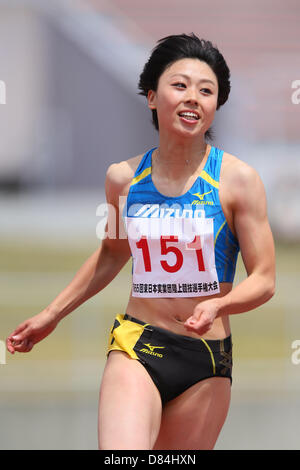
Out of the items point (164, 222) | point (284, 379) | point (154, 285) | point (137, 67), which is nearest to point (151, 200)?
point (164, 222)

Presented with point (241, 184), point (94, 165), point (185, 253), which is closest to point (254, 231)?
point (241, 184)

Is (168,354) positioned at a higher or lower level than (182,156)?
lower

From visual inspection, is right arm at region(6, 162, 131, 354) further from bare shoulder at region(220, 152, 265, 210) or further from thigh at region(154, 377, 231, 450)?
thigh at region(154, 377, 231, 450)

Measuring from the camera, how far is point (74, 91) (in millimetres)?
15516

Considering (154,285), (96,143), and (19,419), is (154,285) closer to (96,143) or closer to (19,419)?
(19,419)

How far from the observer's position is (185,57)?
3387 mm

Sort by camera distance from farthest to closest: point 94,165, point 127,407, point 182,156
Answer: point 94,165 → point 182,156 → point 127,407

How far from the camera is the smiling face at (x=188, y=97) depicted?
3314mm

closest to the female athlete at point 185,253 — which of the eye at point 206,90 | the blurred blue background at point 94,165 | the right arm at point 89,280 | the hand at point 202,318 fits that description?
the eye at point 206,90

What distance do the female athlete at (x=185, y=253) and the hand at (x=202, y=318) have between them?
312 mm

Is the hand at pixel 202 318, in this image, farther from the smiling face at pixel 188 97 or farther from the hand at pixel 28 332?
the hand at pixel 28 332

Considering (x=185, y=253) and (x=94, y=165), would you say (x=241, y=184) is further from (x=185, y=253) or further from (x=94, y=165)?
(x=94, y=165)

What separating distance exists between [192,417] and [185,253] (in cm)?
64

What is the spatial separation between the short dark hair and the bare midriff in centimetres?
82
